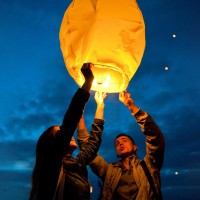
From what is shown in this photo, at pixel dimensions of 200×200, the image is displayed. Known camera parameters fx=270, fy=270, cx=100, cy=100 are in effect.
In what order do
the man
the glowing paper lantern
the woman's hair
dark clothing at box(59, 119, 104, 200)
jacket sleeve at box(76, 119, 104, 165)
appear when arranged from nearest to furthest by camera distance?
the woman's hair < dark clothing at box(59, 119, 104, 200) < the glowing paper lantern < jacket sleeve at box(76, 119, 104, 165) < the man

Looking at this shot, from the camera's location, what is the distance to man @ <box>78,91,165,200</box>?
3.54m

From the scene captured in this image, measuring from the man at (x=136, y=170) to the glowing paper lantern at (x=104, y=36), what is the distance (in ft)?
3.33

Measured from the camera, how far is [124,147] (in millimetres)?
4082

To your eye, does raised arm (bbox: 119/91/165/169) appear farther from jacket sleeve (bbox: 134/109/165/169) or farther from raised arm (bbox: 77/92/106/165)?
raised arm (bbox: 77/92/106/165)

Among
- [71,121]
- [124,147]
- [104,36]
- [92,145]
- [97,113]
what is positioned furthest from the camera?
[124,147]

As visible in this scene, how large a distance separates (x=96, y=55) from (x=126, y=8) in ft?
1.85

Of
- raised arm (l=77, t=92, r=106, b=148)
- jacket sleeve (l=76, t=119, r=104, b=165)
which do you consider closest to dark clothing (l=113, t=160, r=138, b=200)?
raised arm (l=77, t=92, r=106, b=148)

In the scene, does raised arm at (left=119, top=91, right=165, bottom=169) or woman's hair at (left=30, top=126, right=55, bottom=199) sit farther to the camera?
raised arm at (left=119, top=91, right=165, bottom=169)

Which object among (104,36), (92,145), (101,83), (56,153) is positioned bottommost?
(56,153)

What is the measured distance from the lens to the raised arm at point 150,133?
371 centimetres

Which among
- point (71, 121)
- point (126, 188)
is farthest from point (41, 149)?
point (126, 188)

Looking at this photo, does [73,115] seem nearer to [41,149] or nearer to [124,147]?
[41,149]

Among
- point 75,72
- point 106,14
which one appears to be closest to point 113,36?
point 106,14

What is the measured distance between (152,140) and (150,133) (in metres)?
0.10
